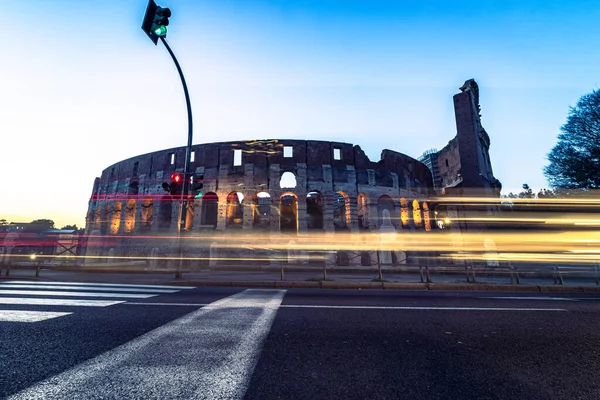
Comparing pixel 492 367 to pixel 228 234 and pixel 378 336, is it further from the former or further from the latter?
pixel 228 234

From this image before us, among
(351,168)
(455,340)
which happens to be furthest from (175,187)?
(351,168)

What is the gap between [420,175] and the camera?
24.6 m

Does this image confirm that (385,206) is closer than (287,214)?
Yes

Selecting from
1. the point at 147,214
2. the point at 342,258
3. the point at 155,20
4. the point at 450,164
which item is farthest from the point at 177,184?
the point at 450,164

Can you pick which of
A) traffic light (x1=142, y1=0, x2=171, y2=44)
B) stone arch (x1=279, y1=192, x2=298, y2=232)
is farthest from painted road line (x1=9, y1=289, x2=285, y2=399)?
stone arch (x1=279, y1=192, x2=298, y2=232)

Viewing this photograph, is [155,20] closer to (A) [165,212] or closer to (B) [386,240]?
(B) [386,240]

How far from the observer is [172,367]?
68.0 inches

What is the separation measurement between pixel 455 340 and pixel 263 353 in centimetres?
181

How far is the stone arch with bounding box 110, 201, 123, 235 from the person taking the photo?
22219mm

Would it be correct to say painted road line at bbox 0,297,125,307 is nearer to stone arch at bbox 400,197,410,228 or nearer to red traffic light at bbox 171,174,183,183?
red traffic light at bbox 171,174,183,183

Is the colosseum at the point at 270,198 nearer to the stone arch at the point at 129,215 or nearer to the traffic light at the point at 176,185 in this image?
the stone arch at the point at 129,215

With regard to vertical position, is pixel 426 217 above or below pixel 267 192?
below

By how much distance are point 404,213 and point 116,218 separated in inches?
952

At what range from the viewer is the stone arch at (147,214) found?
2104cm
